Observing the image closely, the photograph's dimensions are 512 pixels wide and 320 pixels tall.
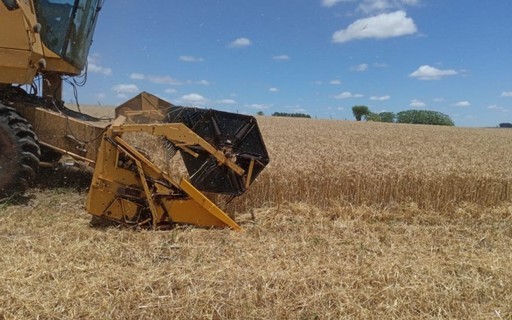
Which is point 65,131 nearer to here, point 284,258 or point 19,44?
point 19,44

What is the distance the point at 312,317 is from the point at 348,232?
1745 millimetres

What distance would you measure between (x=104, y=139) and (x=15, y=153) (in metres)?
1.39

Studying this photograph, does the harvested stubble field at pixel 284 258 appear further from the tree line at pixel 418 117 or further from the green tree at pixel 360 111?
the green tree at pixel 360 111

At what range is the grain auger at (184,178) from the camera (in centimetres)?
416

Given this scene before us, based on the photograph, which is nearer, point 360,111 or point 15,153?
point 15,153

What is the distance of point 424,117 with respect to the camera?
59.2m

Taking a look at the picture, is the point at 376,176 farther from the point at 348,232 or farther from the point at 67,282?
the point at 67,282

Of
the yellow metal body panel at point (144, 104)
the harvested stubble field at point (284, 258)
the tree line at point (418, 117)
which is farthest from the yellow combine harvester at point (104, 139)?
the tree line at point (418, 117)

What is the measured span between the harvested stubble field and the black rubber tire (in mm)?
252

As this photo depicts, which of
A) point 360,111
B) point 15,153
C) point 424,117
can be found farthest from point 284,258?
point 360,111

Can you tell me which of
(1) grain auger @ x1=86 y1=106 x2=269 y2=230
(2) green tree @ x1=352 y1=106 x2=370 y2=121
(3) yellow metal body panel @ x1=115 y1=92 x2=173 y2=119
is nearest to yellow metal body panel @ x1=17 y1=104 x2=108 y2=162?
(1) grain auger @ x1=86 y1=106 x2=269 y2=230

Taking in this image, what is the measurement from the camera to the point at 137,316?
2.83 metres

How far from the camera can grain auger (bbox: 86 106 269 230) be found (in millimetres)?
4156

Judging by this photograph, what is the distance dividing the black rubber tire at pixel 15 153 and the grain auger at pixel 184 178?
124 centimetres
